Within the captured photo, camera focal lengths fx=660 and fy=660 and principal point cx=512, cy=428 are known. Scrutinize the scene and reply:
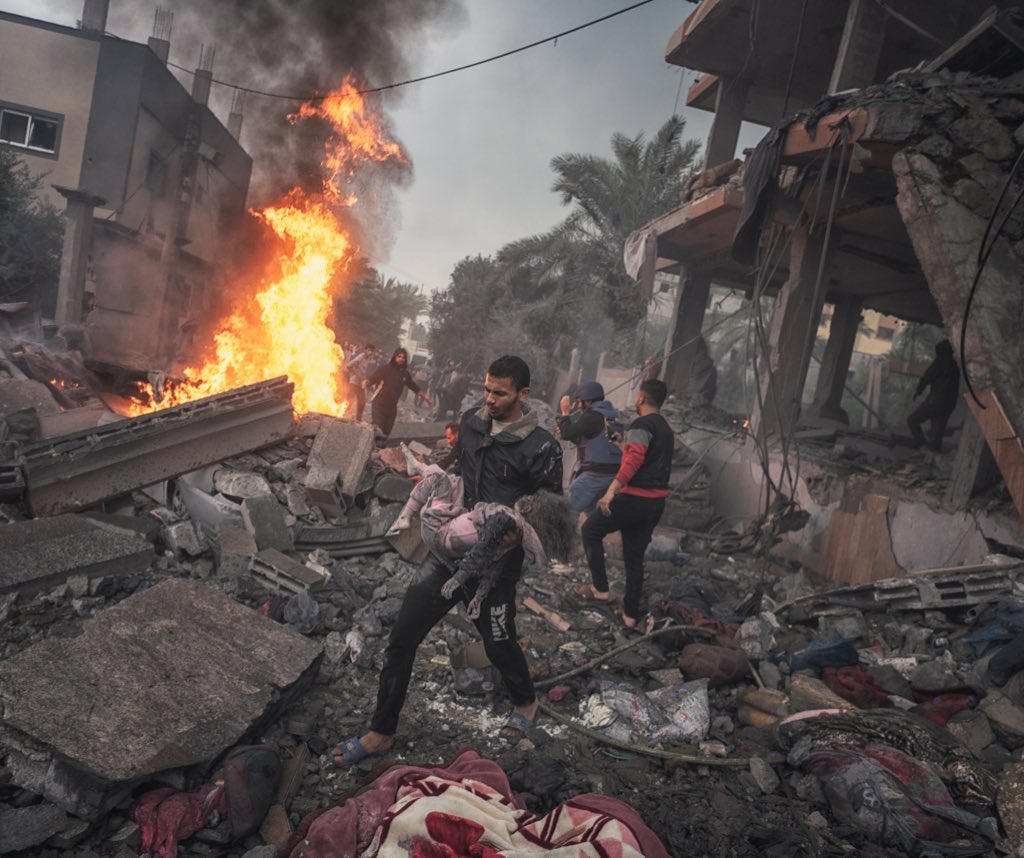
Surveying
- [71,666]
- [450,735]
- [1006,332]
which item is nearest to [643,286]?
[1006,332]

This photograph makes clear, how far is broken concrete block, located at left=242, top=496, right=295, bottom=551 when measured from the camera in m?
6.01

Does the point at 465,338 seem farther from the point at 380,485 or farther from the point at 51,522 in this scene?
the point at 51,522

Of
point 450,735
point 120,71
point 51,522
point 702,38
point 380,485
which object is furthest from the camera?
point 120,71

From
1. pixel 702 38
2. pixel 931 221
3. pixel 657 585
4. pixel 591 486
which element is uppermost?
pixel 702 38

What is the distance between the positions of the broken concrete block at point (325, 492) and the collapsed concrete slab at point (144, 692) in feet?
8.85

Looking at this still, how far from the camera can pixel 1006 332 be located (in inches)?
199

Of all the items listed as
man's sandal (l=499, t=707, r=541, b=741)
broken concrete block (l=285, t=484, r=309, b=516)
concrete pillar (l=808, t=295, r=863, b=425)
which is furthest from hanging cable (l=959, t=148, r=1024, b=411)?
concrete pillar (l=808, t=295, r=863, b=425)

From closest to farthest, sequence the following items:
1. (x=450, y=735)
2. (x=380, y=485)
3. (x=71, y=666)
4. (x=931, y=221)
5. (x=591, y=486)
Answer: (x=71, y=666), (x=450, y=735), (x=931, y=221), (x=591, y=486), (x=380, y=485)

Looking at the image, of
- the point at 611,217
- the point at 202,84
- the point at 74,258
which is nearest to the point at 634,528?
the point at 74,258

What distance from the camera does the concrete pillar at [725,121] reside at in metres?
11.4

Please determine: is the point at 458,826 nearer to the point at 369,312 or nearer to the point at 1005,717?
the point at 1005,717

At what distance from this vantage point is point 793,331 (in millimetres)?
8789

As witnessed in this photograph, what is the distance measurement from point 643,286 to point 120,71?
48.2 ft

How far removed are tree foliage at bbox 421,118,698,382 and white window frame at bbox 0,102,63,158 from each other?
514 inches
